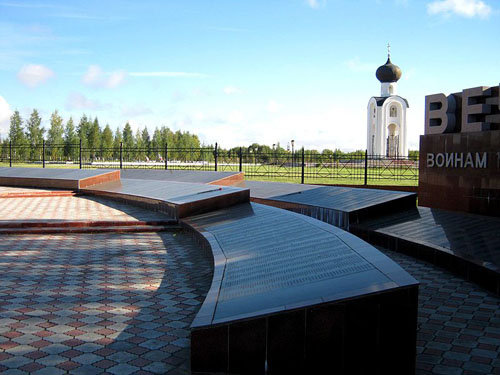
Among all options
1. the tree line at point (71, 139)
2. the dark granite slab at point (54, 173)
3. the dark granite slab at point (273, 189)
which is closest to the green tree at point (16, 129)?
the tree line at point (71, 139)

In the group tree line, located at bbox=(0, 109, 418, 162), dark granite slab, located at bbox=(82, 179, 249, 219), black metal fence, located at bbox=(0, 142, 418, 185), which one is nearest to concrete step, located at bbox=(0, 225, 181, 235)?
dark granite slab, located at bbox=(82, 179, 249, 219)

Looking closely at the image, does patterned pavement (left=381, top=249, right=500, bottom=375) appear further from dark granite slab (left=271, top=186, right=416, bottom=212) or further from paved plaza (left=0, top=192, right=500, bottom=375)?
dark granite slab (left=271, top=186, right=416, bottom=212)

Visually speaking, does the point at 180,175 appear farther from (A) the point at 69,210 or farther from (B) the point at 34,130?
(B) the point at 34,130

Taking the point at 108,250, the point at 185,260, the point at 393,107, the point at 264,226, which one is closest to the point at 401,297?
the point at 264,226

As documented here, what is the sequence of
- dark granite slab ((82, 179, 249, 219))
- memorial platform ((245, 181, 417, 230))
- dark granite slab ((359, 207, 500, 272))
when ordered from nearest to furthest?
dark granite slab ((359, 207, 500, 272)) < memorial platform ((245, 181, 417, 230)) < dark granite slab ((82, 179, 249, 219))

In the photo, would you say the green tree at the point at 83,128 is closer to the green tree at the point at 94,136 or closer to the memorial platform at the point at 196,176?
the green tree at the point at 94,136

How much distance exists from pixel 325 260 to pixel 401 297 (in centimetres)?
115

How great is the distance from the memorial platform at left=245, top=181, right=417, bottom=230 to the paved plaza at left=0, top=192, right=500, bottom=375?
4.25 feet

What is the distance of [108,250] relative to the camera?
7145mm

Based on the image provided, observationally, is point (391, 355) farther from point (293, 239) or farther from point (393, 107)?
point (393, 107)

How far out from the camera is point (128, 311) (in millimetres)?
4352

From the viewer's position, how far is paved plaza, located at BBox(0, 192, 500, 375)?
336 centimetres

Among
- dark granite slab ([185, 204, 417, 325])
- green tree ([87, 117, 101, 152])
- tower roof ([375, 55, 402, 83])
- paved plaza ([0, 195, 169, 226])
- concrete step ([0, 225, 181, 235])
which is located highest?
tower roof ([375, 55, 402, 83])

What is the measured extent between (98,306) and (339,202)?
18.2 feet
